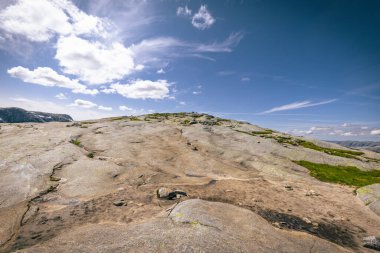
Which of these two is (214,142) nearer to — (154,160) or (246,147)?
(246,147)

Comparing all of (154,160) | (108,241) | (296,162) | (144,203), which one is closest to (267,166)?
(296,162)

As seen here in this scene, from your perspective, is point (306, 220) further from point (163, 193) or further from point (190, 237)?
point (163, 193)

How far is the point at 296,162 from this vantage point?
5731 cm

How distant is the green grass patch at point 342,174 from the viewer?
46.2 m

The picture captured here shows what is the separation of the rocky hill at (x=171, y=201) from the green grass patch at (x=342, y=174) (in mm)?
398

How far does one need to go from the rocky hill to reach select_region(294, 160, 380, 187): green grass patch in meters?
0.40

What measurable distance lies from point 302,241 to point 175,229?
11.2 meters

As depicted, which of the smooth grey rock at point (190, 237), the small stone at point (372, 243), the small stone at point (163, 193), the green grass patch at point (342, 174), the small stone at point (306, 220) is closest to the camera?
the smooth grey rock at point (190, 237)

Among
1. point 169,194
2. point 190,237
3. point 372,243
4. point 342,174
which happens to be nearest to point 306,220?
point 372,243

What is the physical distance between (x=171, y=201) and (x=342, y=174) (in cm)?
4482

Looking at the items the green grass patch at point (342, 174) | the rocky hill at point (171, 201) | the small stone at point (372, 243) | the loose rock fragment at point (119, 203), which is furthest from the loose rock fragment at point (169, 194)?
the green grass patch at point (342, 174)

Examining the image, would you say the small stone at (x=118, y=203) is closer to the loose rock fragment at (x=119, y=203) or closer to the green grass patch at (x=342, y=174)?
the loose rock fragment at (x=119, y=203)

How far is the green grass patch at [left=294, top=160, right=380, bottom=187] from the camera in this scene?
152ft

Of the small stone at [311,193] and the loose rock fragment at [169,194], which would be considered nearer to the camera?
the loose rock fragment at [169,194]
